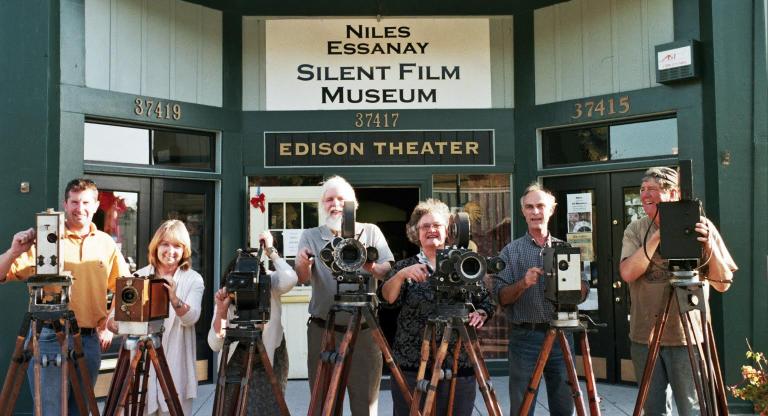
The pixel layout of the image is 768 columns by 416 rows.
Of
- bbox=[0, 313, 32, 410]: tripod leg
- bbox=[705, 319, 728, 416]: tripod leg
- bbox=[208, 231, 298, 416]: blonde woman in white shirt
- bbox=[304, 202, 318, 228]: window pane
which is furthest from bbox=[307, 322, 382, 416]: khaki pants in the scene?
bbox=[304, 202, 318, 228]: window pane

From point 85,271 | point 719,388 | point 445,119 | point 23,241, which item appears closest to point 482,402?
point 445,119

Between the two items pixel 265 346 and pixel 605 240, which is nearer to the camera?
pixel 265 346

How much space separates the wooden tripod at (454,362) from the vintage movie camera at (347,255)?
1.37 ft

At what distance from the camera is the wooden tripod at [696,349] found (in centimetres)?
300

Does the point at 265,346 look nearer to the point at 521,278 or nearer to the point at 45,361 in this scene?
the point at 45,361

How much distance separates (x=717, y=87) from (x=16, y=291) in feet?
19.1

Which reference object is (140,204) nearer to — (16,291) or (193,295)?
(16,291)

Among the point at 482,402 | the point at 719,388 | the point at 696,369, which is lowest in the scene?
the point at 482,402

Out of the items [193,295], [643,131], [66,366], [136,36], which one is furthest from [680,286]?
[136,36]

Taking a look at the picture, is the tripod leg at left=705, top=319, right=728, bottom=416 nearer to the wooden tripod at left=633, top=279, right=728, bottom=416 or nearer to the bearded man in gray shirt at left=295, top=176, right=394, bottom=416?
the wooden tripod at left=633, top=279, right=728, bottom=416

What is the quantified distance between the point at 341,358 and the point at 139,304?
96cm

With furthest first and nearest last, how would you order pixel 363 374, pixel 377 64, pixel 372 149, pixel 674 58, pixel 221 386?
pixel 377 64
pixel 372 149
pixel 674 58
pixel 363 374
pixel 221 386

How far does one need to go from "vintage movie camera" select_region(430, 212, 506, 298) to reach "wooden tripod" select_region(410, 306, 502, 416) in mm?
127

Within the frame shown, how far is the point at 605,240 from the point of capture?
6.26m
